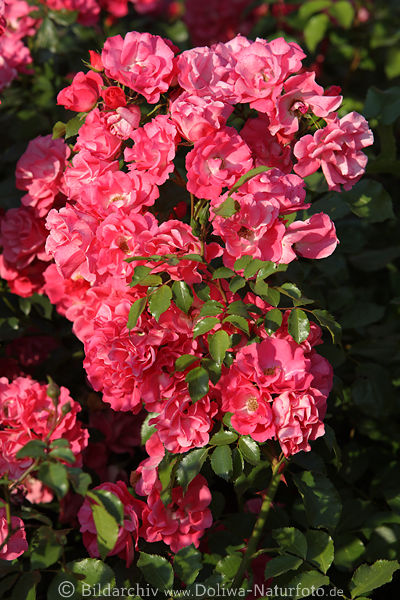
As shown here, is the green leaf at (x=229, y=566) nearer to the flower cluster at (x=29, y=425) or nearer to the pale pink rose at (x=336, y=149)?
the flower cluster at (x=29, y=425)

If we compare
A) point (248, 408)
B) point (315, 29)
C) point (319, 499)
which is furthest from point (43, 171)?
point (315, 29)

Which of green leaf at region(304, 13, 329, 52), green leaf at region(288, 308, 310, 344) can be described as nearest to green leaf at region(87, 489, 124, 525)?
green leaf at region(288, 308, 310, 344)

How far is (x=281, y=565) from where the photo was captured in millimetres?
1286

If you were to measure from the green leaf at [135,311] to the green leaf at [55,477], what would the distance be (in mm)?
280

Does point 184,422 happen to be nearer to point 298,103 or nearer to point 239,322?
point 239,322

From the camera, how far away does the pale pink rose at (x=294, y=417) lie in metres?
1.18

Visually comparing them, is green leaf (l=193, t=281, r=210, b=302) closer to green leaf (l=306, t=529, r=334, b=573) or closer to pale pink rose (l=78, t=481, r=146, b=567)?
pale pink rose (l=78, t=481, r=146, b=567)

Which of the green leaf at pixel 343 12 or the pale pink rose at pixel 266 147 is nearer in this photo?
the pale pink rose at pixel 266 147

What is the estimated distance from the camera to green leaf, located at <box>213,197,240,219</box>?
1130mm

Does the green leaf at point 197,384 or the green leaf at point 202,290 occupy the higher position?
the green leaf at point 202,290

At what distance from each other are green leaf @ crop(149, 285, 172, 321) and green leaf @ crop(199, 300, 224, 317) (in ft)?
0.22

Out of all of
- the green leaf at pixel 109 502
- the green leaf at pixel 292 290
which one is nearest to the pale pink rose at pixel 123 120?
the green leaf at pixel 292 290

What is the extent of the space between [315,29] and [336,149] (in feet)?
5.61

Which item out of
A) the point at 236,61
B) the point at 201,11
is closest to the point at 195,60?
the point at 236,61
